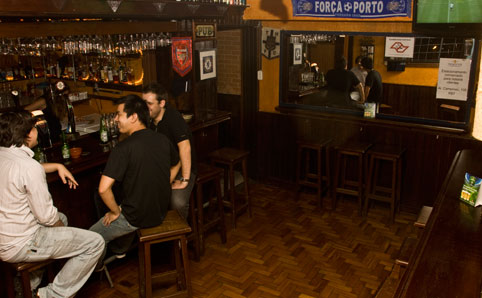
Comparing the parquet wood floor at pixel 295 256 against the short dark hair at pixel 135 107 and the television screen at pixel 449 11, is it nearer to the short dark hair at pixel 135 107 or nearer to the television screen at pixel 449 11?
the short dark hair at pixel 135 107

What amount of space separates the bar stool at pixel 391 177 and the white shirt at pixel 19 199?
3354 millimetres

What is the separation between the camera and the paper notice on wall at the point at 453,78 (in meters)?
4.54

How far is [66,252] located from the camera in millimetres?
2977

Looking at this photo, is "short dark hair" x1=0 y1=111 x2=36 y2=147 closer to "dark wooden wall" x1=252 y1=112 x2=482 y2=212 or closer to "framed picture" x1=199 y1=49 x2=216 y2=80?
"framed picture" x1=199 y1=49 x2=216 y2=80

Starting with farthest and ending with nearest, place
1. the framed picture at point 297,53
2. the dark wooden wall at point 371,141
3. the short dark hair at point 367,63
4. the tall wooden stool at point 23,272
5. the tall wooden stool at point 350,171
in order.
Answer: the framed picture at point 297,53, the short dark hair at point 367,63, the tall wooden stool at point 350,171, the dark wooden wall at point 371,141, the tall wooden stool at point 23,272

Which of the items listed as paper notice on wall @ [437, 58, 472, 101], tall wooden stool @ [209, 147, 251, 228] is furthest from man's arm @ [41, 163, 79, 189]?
paper notice on wall @ [437, 58, 472, 101]

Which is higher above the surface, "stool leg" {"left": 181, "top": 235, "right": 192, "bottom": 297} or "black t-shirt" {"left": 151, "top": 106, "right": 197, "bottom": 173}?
"black t-shirt" {"left": 151, "top": 106, "right": 197, "bottom": 173}

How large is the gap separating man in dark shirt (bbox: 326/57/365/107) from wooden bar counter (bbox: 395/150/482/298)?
8.78 ft

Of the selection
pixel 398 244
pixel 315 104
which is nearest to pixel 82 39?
pixel 315 104

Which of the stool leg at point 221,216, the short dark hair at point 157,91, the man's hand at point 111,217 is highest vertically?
the short dark hair at point 157,91

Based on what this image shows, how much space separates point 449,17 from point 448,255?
296 cm

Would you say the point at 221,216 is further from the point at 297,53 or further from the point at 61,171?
the point at 297,53

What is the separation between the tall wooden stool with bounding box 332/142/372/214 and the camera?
16.3 ft

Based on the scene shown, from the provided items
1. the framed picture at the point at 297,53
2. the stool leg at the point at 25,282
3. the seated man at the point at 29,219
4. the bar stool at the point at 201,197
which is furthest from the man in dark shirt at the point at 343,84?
the stool leg at the point at 25,282
